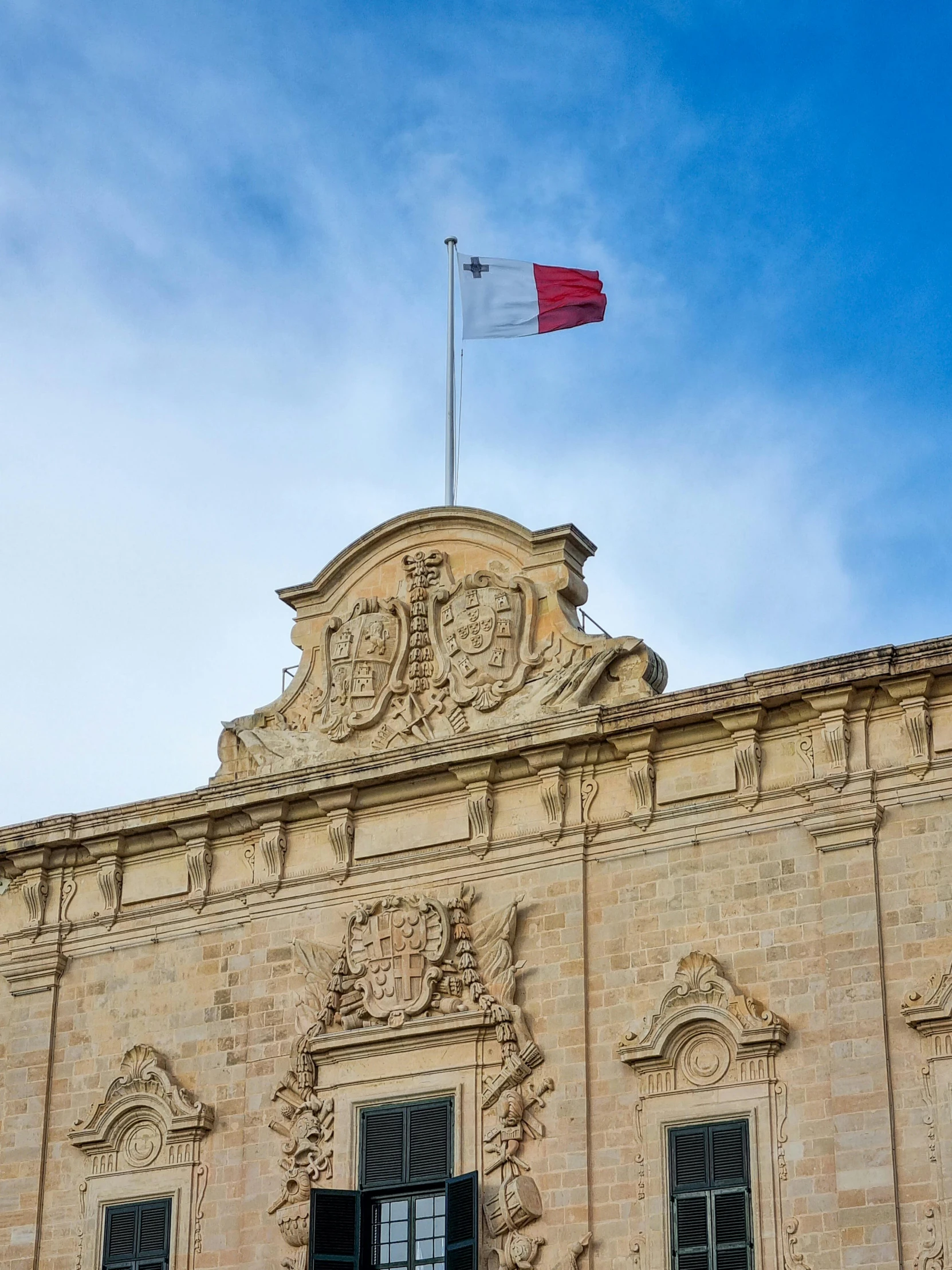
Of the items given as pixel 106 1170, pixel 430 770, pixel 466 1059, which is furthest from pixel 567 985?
pixel 106 1170

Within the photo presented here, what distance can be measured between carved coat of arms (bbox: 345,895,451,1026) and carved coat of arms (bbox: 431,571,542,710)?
2.24 metres

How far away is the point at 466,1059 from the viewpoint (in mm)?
22625

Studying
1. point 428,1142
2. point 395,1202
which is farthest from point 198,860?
point 395,1202

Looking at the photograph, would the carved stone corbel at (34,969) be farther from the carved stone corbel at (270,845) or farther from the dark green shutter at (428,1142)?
the dark green shutter at (428,1142)

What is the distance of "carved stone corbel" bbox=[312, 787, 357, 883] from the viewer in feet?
79.6

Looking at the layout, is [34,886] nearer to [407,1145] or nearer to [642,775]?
[407,1145]

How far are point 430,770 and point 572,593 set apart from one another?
7.62 ft

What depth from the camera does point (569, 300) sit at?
26344 millimetres

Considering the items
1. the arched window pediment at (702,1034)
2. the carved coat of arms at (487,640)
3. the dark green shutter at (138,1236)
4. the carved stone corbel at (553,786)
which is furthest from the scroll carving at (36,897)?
the arched window pediment at (702,1034)

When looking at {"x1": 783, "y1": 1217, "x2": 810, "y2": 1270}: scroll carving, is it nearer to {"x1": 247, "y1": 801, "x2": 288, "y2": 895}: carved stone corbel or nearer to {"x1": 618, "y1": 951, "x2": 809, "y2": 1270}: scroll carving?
{"x1": 618, "y1": 951, "x2": 809, "y2": 1270}: scroll carving

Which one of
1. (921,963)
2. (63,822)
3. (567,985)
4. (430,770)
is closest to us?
(921,963)

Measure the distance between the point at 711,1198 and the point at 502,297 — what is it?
10543mm

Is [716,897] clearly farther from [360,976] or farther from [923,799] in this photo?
[360,976]

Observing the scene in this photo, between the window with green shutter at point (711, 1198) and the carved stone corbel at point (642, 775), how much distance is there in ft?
10.0
